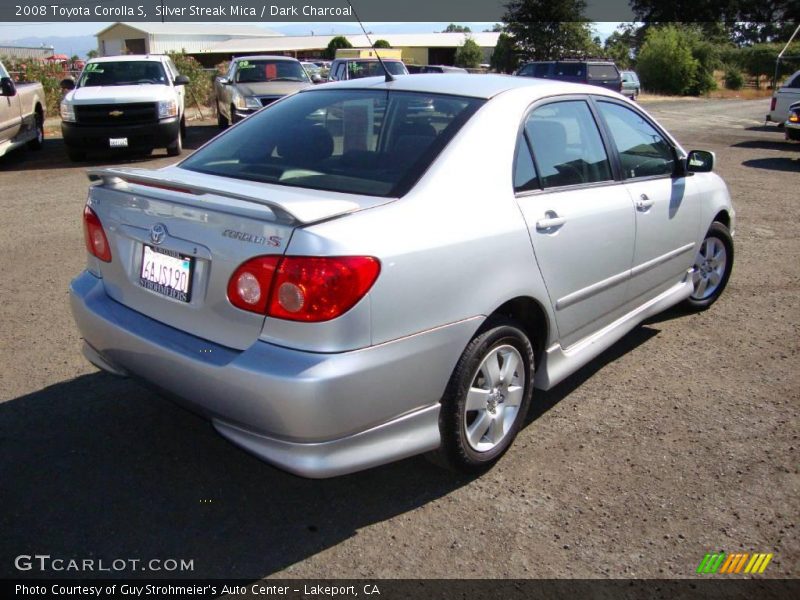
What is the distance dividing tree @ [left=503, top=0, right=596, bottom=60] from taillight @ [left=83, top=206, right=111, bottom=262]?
52.9 metres

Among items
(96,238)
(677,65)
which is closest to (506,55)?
(677,65)

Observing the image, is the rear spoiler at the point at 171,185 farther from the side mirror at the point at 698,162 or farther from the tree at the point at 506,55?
the tree at the point at 506,55

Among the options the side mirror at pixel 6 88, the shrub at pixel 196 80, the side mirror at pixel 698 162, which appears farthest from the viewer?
the shrub at pixel 196 80

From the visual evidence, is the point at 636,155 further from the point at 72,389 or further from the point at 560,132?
the point at 72,389

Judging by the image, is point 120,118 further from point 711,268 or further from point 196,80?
point 196,80

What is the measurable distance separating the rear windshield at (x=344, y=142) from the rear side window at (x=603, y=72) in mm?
22721

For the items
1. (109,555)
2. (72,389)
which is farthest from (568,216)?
(72,389)

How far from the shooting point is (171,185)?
117 inches

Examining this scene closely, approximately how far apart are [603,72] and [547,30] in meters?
30.0

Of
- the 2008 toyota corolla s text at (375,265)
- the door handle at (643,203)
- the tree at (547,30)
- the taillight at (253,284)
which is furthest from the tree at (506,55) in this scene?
the taillight at (253,284)

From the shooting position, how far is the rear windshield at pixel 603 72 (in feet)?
80.9

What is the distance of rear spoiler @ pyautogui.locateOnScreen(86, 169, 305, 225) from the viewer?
2.57 meters

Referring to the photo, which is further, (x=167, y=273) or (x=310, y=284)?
(x=167, y=273)

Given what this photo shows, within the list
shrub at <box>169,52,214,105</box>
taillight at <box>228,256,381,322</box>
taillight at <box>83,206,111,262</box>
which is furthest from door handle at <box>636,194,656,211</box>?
shrub at <box>169,52,214,105</box>
